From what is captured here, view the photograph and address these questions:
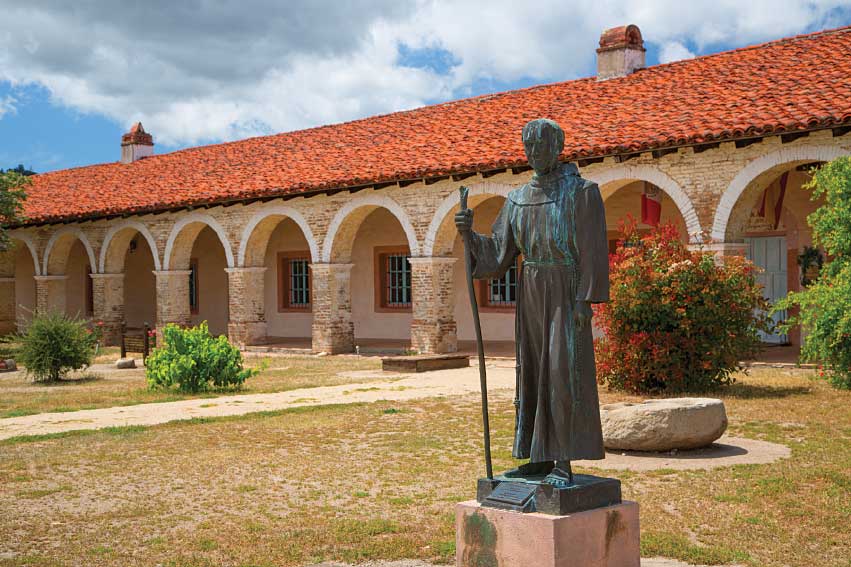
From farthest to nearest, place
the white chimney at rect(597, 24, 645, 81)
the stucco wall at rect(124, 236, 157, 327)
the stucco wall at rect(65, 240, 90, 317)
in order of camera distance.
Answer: the stucco wall at rect(65, 240, 90, 317) < the stucco wall at rect(124, 236, 157, 327) < the white chimney at rect(597, 24, 645, 81)

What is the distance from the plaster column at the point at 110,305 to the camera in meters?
24.0

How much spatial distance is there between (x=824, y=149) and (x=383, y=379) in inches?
265

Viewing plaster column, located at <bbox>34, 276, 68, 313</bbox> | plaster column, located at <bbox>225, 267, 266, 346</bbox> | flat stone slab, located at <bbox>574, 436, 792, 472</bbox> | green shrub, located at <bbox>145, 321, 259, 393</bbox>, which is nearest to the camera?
flat stone slab, located at <bbox>574, 436, 792, 472</bbox>

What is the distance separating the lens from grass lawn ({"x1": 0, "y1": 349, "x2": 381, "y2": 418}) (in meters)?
12.2

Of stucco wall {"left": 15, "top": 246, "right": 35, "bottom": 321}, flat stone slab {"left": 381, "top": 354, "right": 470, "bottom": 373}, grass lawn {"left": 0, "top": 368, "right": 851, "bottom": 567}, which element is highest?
stucco wall {"left": 15, "top": 246, "right": 35, "bottom": 321}

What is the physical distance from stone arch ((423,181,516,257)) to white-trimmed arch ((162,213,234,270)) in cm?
526

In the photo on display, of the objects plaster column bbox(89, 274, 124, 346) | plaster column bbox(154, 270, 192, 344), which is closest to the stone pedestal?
plaster column bbox(154, 270, 192, 344)

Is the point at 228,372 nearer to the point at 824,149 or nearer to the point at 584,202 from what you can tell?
the point at 824,149

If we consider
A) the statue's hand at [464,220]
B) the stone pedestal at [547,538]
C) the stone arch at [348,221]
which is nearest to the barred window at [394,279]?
the stone arch at [348,221]

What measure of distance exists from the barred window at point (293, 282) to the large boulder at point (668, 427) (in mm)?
15951

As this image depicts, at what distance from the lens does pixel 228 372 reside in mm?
13094

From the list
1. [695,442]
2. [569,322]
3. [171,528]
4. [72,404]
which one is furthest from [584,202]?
[72,404]

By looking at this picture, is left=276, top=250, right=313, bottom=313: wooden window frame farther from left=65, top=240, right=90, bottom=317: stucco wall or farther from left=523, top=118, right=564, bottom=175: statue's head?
left=523, top=118, right=564, bottom=175: statue's head

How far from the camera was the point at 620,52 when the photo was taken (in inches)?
749
